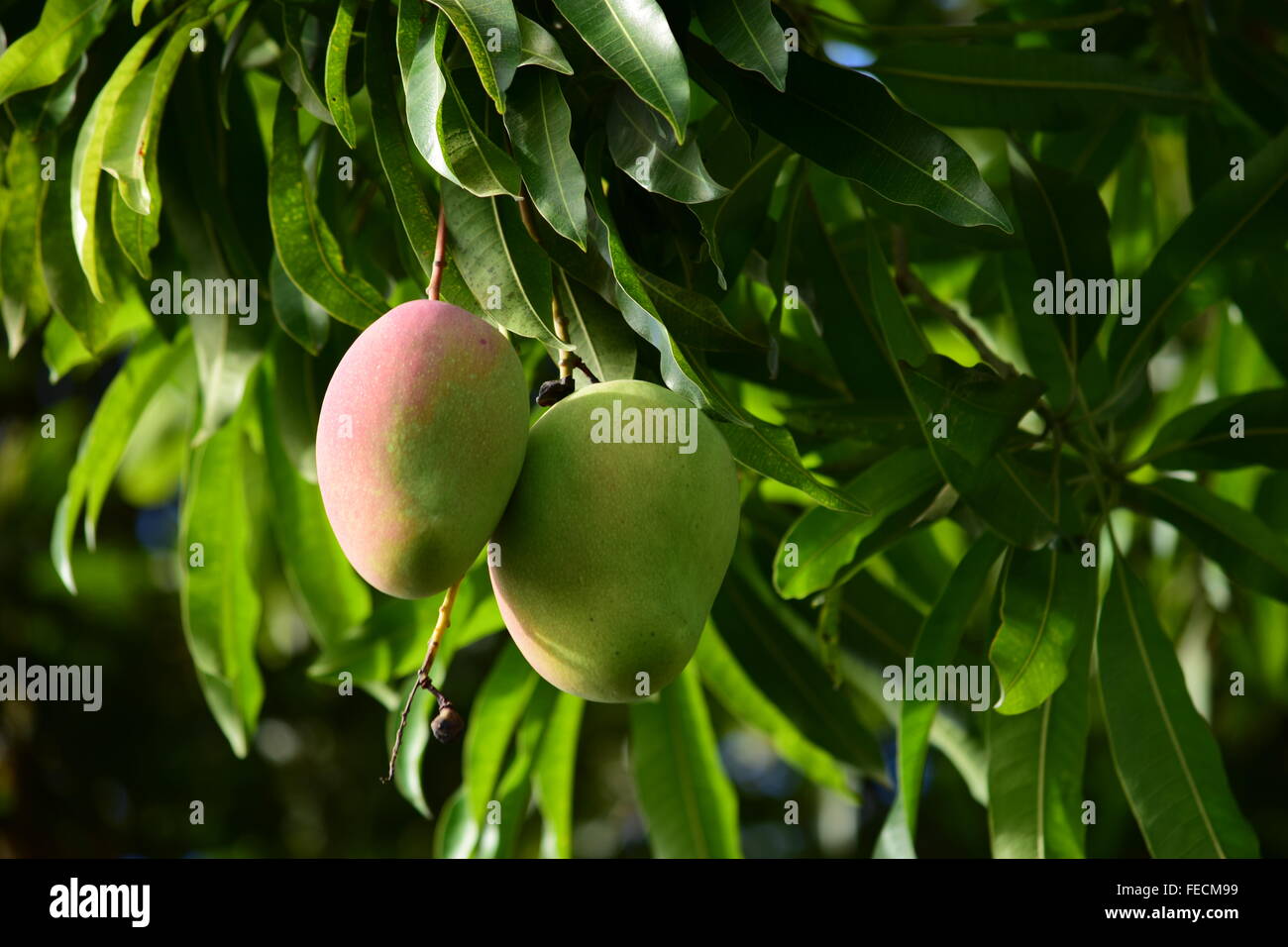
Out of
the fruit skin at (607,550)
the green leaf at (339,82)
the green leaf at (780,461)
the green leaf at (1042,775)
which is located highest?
the green leaf at (339,82)

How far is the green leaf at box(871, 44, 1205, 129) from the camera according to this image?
64.4 inches

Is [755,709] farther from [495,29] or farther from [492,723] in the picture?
[495,29]

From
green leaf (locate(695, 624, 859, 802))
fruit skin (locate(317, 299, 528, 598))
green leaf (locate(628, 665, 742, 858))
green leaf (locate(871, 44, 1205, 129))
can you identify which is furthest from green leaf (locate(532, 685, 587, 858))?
fruit skin (locate(317, 299, 528, 598))

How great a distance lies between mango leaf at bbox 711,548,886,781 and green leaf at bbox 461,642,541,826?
1.02 ft

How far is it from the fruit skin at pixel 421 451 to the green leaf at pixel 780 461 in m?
0.19

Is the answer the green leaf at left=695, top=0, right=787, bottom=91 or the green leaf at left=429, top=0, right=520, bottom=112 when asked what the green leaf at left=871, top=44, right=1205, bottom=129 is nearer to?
the green leaf at left=695, top=0, right=787, bottom=91

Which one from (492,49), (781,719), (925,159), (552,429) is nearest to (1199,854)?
(781,719)

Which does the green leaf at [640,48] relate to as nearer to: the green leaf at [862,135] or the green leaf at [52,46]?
the green leaf at [862,135]

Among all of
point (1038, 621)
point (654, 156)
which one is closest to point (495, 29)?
point (654, 156)

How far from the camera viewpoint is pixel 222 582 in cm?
197

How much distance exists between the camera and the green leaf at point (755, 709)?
203cm

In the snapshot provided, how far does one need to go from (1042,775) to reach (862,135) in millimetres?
819

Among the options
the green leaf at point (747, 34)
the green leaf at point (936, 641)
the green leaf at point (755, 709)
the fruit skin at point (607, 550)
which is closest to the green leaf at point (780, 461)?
the fruit skin at point (607, 550)

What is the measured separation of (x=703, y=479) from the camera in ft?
3.28
